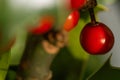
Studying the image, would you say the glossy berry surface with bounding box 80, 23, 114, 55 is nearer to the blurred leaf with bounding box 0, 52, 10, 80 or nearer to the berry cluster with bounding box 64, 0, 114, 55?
the berry cluster with bounding box 64, 0, 114, 55

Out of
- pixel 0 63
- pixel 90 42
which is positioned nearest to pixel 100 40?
pixel 90 42

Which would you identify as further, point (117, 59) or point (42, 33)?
point (117, 59)

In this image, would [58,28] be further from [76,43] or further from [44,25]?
[76,43]

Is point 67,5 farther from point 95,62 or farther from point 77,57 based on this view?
point 95,62

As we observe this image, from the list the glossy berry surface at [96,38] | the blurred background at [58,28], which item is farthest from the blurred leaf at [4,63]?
the glossy berry surface at [96,38]

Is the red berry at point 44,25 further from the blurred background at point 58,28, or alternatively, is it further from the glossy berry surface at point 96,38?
the glossy berry surface at point 96,38
